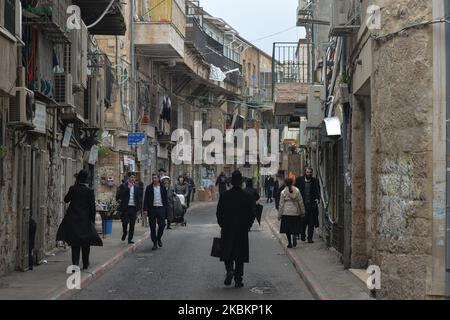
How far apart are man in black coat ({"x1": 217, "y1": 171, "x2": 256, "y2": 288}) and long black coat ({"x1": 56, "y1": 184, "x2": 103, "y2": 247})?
2.49 metres

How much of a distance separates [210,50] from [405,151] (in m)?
47.1

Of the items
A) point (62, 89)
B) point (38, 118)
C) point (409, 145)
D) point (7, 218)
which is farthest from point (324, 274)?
point (62, 89)

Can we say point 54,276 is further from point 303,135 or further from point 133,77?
point 133,77

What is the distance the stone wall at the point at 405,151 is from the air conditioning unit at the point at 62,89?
7.81 m

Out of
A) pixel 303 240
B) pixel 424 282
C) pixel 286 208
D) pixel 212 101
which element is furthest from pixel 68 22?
pixel 212 101

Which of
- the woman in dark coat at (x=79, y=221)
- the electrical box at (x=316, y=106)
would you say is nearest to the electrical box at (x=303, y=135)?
the electrical box at (x=316, y=106)

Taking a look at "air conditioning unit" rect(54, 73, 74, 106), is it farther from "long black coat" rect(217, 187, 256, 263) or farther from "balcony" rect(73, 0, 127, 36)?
"long black coat" rect(217, 187, 256, 263)

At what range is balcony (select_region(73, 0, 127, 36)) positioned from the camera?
20.5m

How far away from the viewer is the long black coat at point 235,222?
43.1 feet

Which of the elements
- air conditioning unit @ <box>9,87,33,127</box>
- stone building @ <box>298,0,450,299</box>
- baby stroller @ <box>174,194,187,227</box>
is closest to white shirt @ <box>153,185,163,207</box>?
air conditioning unit @ <box>9,87,33,127</box>

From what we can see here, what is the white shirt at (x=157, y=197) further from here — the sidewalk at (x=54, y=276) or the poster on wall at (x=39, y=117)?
the poster on wall at (x=39, y=117)

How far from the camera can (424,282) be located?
10242 mm

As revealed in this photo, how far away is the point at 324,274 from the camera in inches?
573

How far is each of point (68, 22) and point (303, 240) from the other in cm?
823
